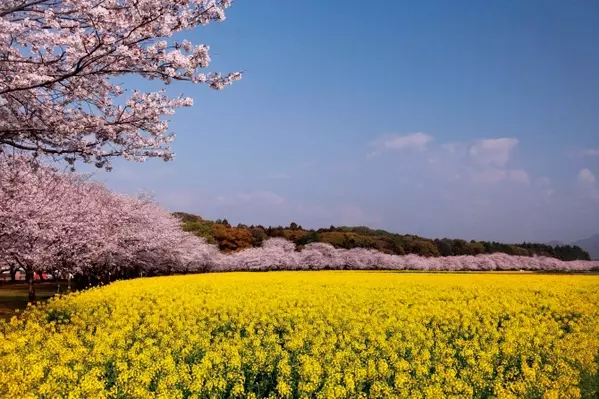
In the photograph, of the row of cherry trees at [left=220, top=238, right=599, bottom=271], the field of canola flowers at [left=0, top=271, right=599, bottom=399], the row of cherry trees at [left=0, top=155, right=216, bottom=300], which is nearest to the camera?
the field of canola flowers at [left=0, top=271, right=599, bottom=399]

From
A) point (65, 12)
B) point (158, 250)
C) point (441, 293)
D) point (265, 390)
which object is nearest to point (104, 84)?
point (65, 12)

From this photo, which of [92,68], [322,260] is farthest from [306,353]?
[322,260]

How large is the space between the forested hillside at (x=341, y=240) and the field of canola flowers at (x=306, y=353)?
192 ft

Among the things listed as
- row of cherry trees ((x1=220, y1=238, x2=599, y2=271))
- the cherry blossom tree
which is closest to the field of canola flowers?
the cherry blossom tree

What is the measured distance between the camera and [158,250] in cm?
5291

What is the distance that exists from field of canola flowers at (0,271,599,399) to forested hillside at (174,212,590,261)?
58.4 metres

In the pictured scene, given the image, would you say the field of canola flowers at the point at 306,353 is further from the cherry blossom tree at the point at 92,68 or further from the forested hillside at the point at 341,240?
the forested hillside at the point at 341,240

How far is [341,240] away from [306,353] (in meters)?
68.9

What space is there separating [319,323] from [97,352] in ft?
17.4

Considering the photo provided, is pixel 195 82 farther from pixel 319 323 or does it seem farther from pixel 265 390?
pixel 319 323

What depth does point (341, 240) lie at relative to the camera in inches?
3095

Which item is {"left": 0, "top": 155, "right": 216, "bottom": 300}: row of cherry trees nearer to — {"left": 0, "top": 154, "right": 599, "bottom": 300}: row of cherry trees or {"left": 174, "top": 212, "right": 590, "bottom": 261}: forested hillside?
{"left": 0, "top": 154, "right": 599, "bottom": 300}: row of cherry trees

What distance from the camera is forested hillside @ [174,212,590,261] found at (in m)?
78.4

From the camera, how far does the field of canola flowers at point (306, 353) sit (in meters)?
7.97
